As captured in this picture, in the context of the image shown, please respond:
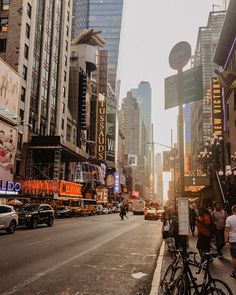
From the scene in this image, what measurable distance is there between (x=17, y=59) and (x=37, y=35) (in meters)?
9.36

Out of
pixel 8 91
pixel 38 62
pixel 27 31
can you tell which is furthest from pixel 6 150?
pixel 27 31

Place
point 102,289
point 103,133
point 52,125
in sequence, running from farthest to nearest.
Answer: point 103,133 < point 52,125 < point 102,289

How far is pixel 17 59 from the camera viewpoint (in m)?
49.5

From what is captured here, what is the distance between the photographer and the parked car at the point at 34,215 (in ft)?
88.1

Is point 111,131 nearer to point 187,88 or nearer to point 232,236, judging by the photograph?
point 232,236

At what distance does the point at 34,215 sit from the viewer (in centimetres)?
2733

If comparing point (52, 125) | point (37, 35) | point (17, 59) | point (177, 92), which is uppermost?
point (37, 35)

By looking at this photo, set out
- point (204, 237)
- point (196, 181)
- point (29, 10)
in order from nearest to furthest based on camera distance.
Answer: point (204, 237) → point (196, 181) → point (29, 10)

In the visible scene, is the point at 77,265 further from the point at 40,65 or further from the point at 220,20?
the point at 220,20

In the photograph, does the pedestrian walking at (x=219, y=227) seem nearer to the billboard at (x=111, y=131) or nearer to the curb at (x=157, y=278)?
the curb at (x=157, y=278)

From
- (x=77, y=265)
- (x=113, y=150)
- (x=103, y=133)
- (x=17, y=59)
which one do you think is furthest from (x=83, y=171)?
(x=77, y=265)

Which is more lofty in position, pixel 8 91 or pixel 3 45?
pixel 3 45

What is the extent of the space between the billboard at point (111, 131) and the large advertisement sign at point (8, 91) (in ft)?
275

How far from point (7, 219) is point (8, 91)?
25113 millimetres
